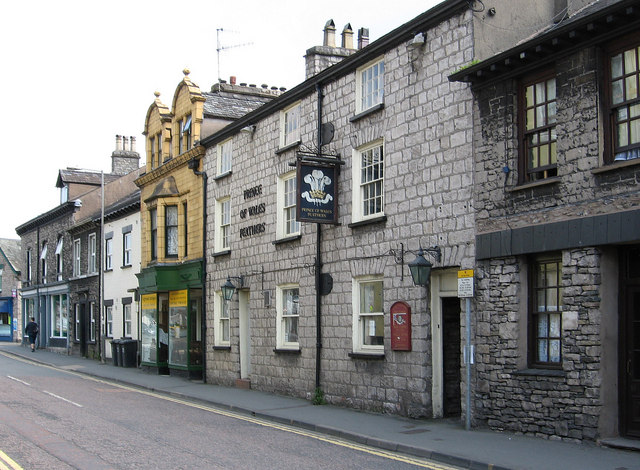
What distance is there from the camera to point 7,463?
1024 cm

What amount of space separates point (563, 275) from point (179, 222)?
1749cm

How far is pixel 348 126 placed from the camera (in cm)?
1756

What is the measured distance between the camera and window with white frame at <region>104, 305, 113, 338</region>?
35062 millimetres

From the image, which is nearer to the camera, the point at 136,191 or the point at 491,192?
the point at 491,192

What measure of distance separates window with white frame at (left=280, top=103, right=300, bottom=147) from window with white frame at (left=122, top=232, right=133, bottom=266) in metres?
14.5

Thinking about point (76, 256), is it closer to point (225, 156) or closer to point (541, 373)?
point (225, 156)

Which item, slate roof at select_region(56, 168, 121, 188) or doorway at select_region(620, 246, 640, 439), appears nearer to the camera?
doorway at select_region(620, 246, 640, 439)

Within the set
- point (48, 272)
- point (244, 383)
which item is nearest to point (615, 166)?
point (244, 383)

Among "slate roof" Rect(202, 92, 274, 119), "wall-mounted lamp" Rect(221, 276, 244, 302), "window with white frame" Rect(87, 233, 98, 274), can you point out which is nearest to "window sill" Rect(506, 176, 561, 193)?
"wall-mounted lamp" Rect(221, 276, 244, 302)

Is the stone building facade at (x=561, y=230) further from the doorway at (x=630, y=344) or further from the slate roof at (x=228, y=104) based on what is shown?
the slate roof at (x=228, y=104)

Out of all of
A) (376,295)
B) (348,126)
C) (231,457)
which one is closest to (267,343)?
(376,295)

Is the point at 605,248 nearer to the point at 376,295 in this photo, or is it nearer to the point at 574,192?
the point at 574,192

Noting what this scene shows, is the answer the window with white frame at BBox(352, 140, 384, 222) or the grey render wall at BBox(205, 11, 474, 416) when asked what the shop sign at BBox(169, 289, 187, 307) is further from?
→ the window with white frame at BBox(352, 140, 384, 222)

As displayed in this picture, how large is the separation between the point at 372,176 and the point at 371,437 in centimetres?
629
